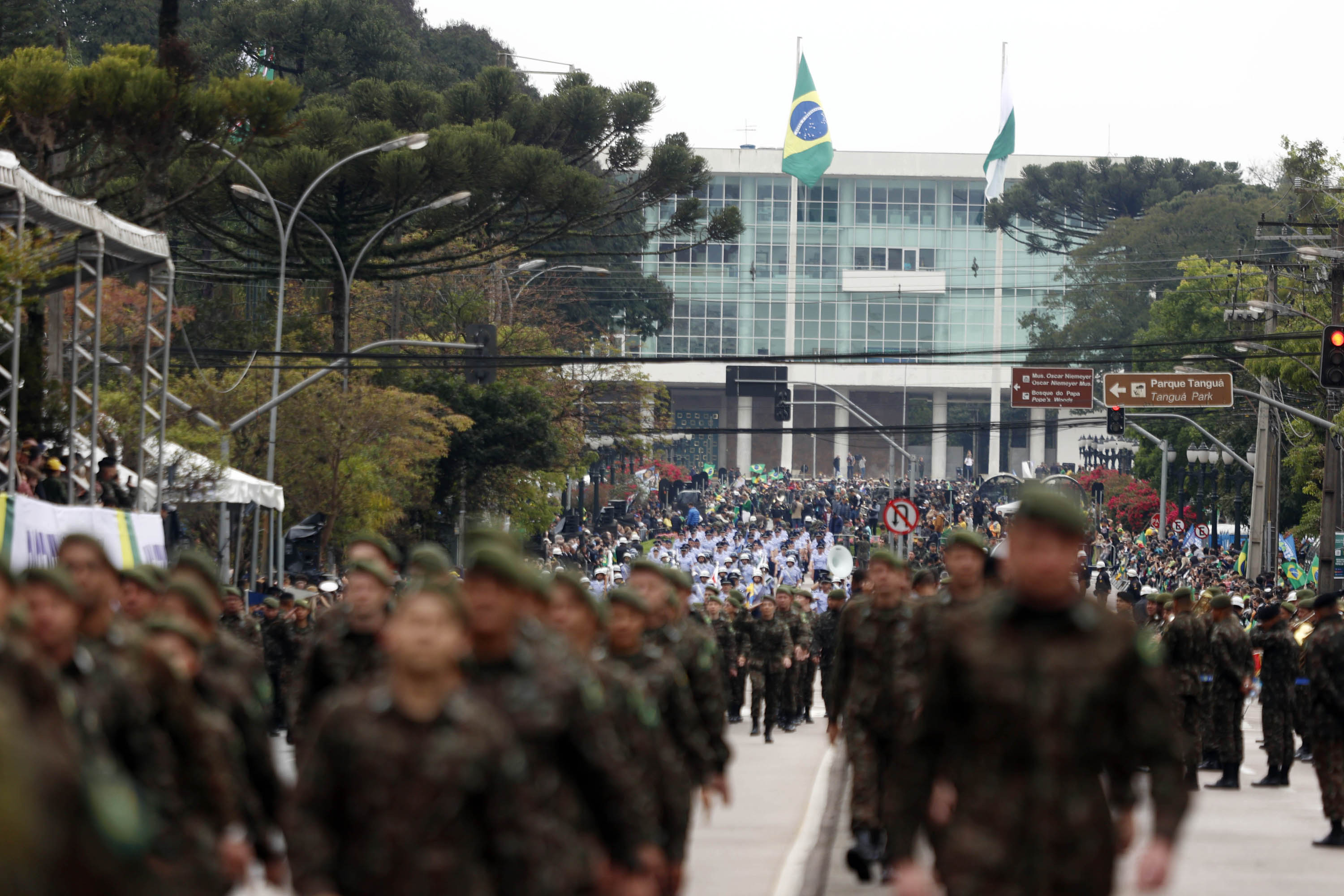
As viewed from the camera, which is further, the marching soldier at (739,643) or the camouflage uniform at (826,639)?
the camouflage uniform at (826,639)

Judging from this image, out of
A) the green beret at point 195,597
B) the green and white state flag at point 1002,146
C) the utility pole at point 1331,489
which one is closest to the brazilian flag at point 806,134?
the green and white state flag at point 1002,146

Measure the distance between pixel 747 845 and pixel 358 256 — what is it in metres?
19.7

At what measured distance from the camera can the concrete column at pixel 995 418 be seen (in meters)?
100

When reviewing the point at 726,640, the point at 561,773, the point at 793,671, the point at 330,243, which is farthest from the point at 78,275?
the point at 561,773

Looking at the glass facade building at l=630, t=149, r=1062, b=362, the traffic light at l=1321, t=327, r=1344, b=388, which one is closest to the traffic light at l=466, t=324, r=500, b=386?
the traffic light at l=1321, t=327, r=1344, b=388

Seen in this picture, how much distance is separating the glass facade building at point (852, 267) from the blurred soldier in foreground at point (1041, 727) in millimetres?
97979

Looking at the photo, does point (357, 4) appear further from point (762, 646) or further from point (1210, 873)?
point (1210, 873)

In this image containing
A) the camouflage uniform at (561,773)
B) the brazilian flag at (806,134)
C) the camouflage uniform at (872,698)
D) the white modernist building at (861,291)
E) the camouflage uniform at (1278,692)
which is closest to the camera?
the camouflage uniform at (561,773)

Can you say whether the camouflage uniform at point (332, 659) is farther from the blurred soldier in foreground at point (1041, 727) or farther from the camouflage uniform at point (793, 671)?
the camouflage uniform at point (793, 671)

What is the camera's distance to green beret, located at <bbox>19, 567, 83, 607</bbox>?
5270 millimetres

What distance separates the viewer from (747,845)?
11.1m

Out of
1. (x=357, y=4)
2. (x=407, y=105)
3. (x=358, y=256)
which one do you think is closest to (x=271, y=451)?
(x=358, y=256)

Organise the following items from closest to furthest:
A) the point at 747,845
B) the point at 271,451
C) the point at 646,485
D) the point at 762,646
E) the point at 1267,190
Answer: the point at 747,845 < the point at 762,646 < the point at 271,451 < the point at 646,485 < the point at 1267,190

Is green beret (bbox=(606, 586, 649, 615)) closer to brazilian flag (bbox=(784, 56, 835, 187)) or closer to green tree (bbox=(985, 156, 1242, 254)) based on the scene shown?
brazilian flag (bbox=(784, 56, 835, 187))
